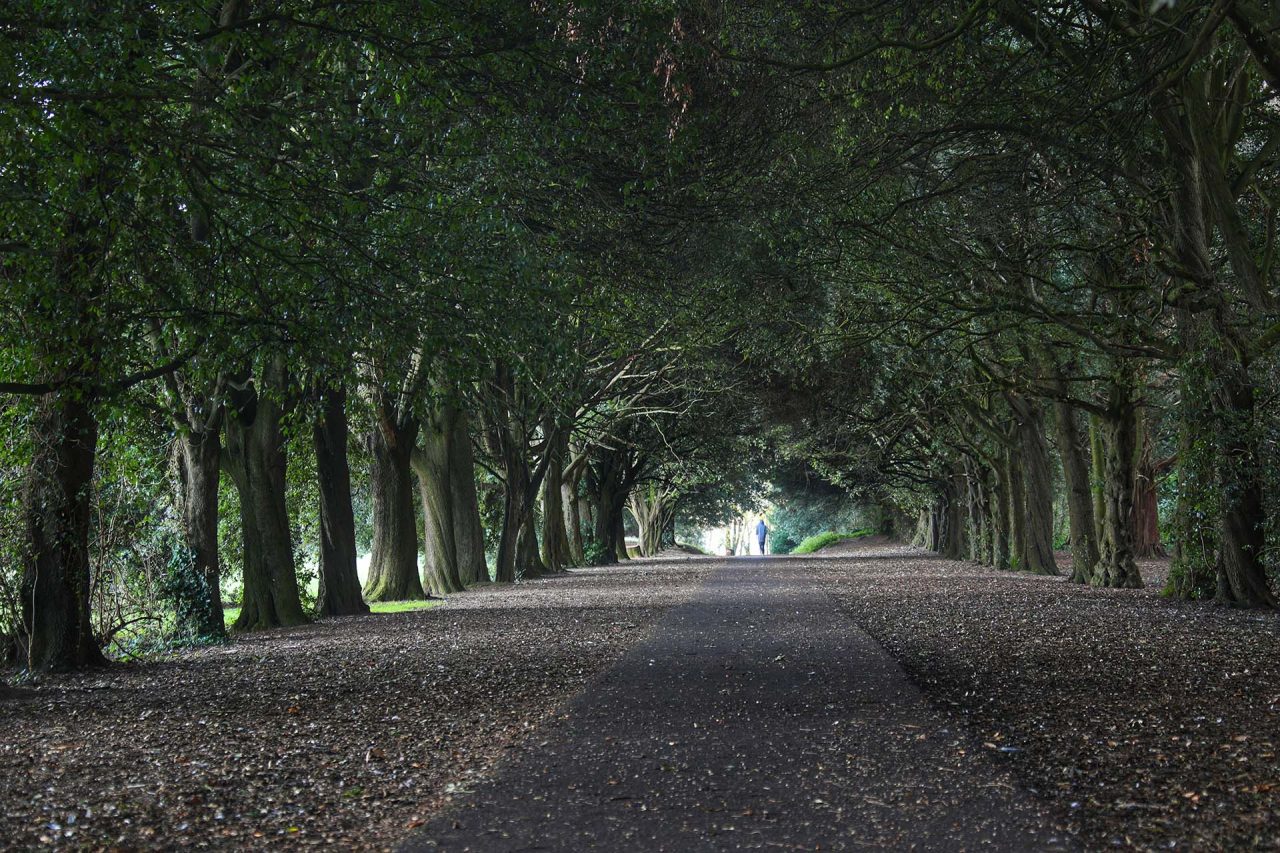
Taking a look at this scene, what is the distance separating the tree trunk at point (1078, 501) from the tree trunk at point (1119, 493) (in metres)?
0.91

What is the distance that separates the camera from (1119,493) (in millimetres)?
21328

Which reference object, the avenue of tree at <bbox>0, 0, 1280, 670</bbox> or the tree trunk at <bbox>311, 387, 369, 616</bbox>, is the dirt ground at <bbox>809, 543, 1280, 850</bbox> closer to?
the avenue of tree at <bbox>0, 0, 1280, 670</bbox>

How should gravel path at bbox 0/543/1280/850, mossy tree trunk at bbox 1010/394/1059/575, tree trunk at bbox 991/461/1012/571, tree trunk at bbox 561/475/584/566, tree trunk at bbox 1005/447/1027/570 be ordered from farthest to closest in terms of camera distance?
tree trunk at bbox 561/475/584/566, tree trunk at bbox 991/461/1012/571, tree trunk at bbox 1005/447/1027/570, mossy tree trunk at bbox 1010/394/1059/575, gravel path at bbox 0/543/1280/850

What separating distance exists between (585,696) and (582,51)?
19.4ft

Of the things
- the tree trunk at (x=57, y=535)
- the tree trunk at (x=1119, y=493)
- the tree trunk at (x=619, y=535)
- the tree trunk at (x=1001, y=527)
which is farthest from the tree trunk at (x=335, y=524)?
the tree trunk at (x=619, y=535)

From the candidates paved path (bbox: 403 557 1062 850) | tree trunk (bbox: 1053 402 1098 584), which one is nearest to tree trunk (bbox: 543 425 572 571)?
tree trunk (bbox: 1053 402 1098 584)

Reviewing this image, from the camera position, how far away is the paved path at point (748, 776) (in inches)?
199

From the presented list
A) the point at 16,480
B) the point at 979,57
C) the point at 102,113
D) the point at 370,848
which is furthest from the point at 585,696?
the point at 979,57

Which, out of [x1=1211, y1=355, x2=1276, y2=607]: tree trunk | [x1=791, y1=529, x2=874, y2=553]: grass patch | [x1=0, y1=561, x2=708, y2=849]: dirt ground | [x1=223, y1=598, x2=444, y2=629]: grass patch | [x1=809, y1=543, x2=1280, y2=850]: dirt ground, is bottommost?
[x1=791, y1=529, x2=874, y2=553]: grass patch

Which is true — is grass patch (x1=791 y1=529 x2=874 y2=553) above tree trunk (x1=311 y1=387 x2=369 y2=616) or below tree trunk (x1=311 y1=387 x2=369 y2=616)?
below

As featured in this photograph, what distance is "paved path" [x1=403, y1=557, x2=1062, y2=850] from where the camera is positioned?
16.6ft

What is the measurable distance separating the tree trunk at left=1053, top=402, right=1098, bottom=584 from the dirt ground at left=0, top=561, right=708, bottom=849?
470 inches

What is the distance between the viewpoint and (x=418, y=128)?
→ 1105 centimetres

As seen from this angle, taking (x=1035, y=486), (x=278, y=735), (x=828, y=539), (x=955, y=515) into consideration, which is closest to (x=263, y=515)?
(x=278, y=735)
